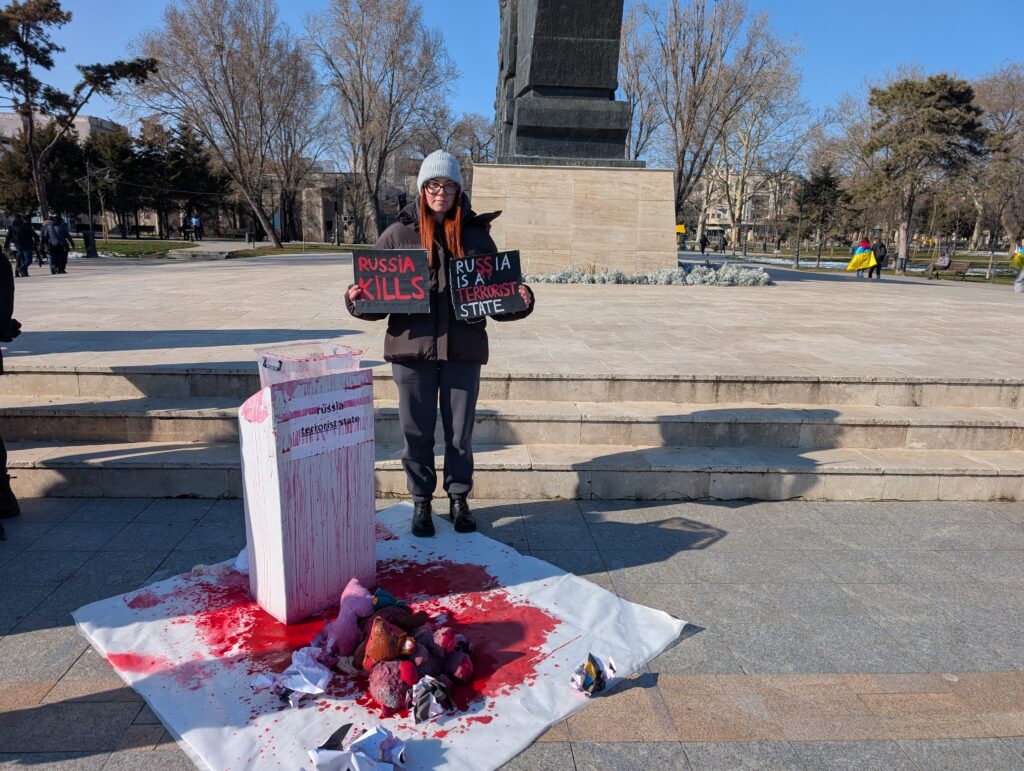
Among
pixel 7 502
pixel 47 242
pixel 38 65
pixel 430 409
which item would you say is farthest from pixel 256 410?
pixel 38 65

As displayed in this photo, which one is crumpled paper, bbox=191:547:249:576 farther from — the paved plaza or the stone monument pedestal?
the stone monument pedestal

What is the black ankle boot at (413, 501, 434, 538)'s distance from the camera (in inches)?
164

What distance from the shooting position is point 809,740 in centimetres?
254

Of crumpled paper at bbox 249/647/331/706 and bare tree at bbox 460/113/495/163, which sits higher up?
bare tree at bbox 460/113/495/163

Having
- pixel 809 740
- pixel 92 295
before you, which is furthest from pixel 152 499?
pixel 92 295

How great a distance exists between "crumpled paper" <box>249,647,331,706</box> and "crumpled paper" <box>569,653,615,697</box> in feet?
3.29

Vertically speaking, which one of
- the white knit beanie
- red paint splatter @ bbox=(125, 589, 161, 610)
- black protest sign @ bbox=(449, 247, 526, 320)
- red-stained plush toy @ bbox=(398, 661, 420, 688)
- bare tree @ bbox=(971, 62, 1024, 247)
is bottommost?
red paint splatter @ bbox=(125, 589, 161, 610)

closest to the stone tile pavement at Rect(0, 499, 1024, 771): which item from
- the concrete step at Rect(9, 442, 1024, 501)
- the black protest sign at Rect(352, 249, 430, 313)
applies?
the concrete step at Rect(9, 442, 1024, 501)

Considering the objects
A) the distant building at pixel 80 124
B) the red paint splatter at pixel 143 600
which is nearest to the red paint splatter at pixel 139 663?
the red paint splatter at pixel 143 600

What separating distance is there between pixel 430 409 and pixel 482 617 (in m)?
1.28

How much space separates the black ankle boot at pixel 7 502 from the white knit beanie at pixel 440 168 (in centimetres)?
319

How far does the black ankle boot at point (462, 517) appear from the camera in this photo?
4.26 metres

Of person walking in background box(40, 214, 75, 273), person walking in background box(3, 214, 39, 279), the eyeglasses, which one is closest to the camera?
the eyeglasses

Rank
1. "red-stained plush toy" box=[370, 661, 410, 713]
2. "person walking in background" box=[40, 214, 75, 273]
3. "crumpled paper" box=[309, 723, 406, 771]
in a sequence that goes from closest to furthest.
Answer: "crumpled paper" box=[309, 723, 406, 771]
"red-stained plush toy" box=[370, 661, 410, 713]
"person walking in background" box=[40, 214, 75, 273]
